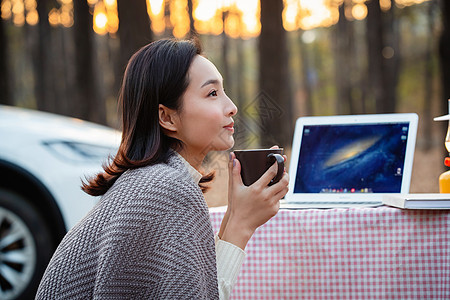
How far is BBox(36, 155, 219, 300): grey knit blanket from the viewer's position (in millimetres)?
1345

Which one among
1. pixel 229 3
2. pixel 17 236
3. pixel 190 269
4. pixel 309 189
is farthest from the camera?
pixel 229 3

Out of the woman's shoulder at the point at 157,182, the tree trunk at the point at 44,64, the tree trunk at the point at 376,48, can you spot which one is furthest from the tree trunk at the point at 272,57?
the tree trunk at the point at 44,64

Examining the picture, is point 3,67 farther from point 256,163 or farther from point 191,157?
point 256,163

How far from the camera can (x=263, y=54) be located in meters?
8.38

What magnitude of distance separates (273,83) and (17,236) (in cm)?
549

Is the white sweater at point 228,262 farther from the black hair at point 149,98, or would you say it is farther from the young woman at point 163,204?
the black hair at point 149,98

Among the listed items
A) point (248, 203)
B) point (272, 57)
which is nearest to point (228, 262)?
point (248, 203)

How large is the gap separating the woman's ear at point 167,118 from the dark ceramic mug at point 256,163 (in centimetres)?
22

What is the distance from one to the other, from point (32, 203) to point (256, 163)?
2537 mm

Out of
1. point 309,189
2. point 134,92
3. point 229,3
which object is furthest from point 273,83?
point 229,3

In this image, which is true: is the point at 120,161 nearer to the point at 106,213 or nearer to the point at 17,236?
the point at 106,213

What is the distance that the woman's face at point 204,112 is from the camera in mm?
1620

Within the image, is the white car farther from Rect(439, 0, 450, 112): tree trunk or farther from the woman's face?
Rect(439, 0, 450, 112): tree trunk

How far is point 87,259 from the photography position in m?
1.39
